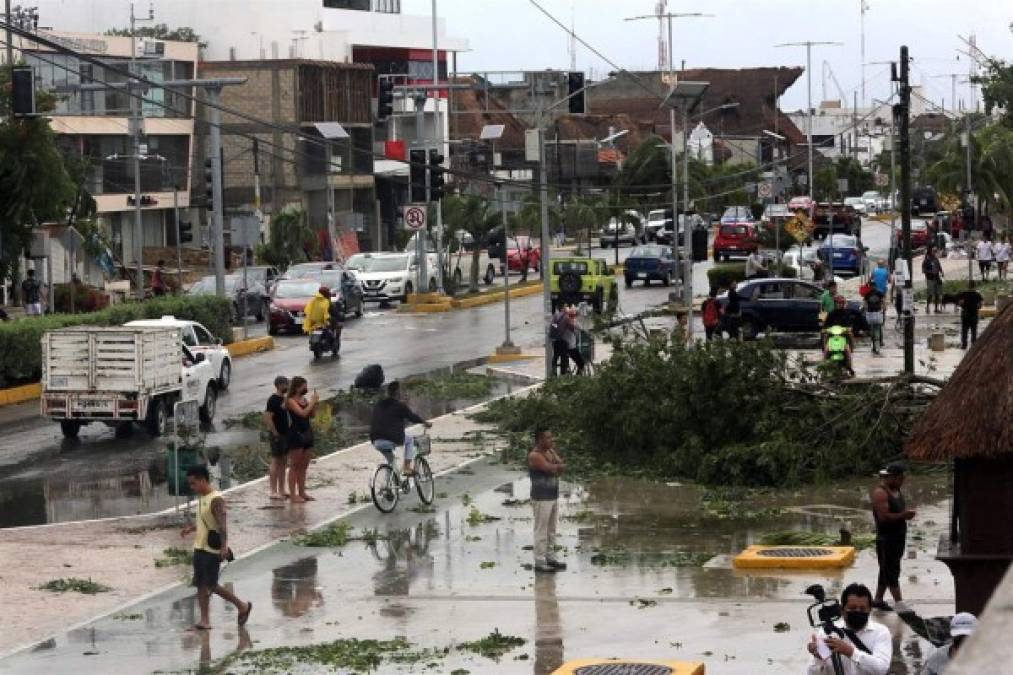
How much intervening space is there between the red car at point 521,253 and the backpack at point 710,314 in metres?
28.6

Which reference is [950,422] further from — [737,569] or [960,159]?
[960,159]

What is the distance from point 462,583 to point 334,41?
84.3 meters

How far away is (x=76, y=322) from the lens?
3744 cm

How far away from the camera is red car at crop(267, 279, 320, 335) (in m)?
49.9

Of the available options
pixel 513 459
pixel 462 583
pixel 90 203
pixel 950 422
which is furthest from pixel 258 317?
pixel 950 422

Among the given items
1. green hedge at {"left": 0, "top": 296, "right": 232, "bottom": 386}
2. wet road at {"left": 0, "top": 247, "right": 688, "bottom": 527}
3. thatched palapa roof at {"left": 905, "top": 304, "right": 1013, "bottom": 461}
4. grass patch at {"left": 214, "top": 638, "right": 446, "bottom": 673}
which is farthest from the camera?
green hedge at {"left": 0, "top": 296, "right": 232, "bottom": 386}

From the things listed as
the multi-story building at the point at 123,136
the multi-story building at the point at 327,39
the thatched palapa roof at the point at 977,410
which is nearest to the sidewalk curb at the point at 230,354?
the thatched palapa roof at the point at 977,410

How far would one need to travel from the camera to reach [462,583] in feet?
60.9

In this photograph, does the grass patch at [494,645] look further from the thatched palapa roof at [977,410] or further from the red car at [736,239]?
the red car at [736,239]

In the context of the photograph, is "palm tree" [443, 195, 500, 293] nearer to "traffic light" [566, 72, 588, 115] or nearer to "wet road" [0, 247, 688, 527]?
"wet road" [0, 247, 688, 527]

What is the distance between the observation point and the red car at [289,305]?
1965 inches

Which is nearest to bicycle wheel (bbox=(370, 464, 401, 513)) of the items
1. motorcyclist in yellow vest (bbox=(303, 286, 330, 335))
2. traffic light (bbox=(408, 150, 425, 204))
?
motorcyclist in yellow vest (bbox=(303, 286, 330, 335))

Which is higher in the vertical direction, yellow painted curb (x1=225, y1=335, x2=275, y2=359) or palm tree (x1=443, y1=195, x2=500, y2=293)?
palm tree (x1=443, y1=195, x2=500, y2=293)

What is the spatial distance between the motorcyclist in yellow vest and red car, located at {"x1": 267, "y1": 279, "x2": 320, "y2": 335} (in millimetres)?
6978
